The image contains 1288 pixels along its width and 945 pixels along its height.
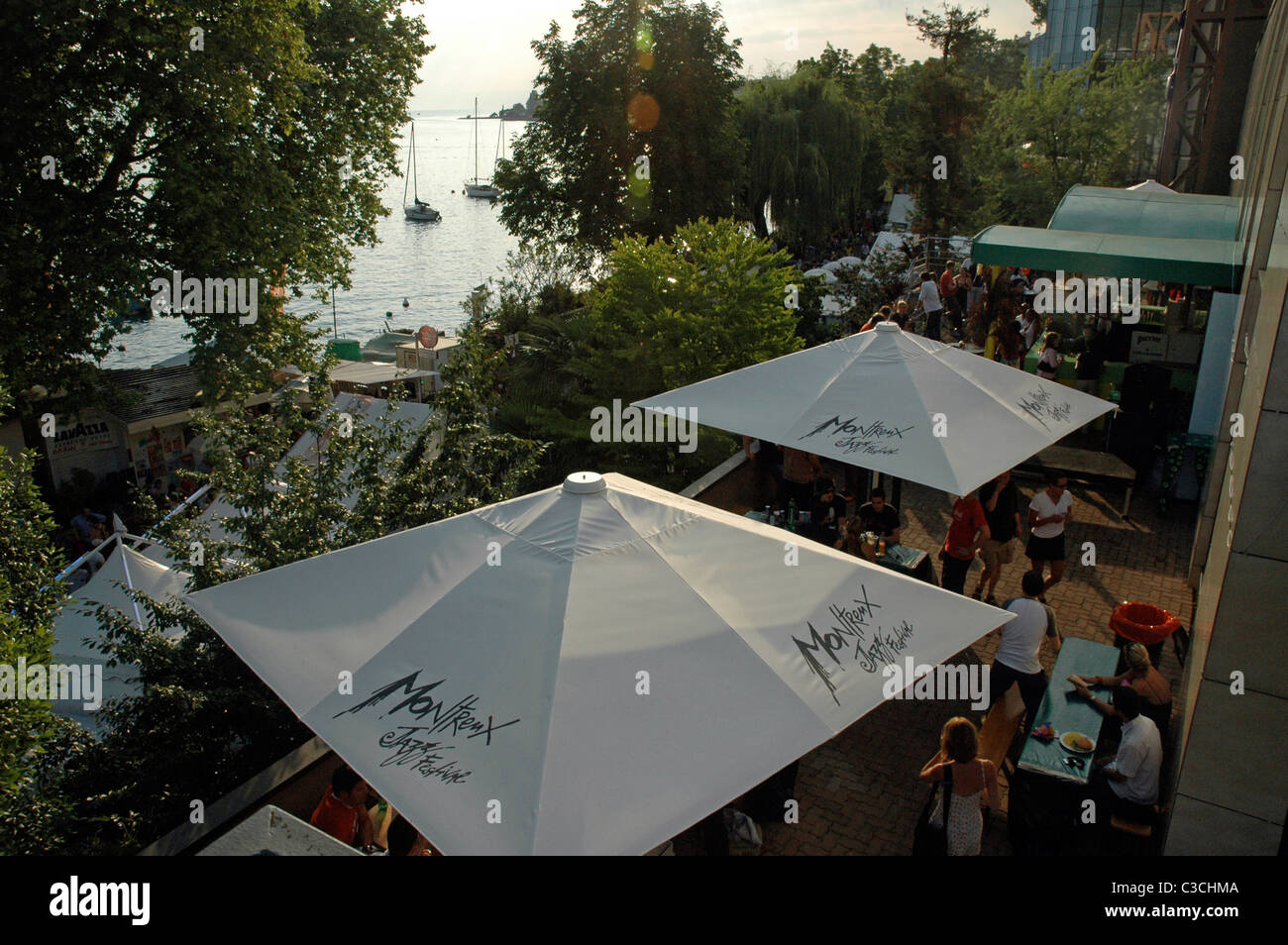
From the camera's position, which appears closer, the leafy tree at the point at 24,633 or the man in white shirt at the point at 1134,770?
the leafy tree at the point at 24,633

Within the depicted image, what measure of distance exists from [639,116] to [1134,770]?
33.1 m

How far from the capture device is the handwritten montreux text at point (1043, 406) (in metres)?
8.71

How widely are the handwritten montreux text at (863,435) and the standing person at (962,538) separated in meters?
1.15

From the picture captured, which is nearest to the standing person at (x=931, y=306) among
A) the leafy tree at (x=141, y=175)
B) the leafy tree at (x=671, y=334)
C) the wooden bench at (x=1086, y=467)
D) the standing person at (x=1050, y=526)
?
the leafy tree at (x=671, y=334)

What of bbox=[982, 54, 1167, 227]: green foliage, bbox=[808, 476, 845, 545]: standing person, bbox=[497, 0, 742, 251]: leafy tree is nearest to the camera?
bbox=[808, 476, 845, 545]: standing person

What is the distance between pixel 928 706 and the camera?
7.89m

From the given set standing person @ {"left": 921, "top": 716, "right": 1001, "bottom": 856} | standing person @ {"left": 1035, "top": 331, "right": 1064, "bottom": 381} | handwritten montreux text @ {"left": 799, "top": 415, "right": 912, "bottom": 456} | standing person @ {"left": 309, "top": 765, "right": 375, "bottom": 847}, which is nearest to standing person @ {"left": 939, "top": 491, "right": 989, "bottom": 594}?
handwritten montreux text @ {"left": 799, "top": 415, "right": 912, "bottom": 456}

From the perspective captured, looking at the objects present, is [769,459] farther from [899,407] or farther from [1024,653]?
[1024,653]

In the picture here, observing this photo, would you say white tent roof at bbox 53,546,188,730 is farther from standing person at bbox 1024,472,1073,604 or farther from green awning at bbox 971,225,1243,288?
green awning at bbox 971,225,1243,288

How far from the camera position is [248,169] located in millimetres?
19422

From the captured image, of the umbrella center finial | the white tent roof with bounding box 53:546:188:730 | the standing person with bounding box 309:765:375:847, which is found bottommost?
the white tent roof with bounding box 53:546:188:730

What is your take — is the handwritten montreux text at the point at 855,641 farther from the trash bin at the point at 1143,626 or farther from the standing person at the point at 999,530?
the standing person at the point at 999,530

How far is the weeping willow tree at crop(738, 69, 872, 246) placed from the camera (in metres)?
42.2
